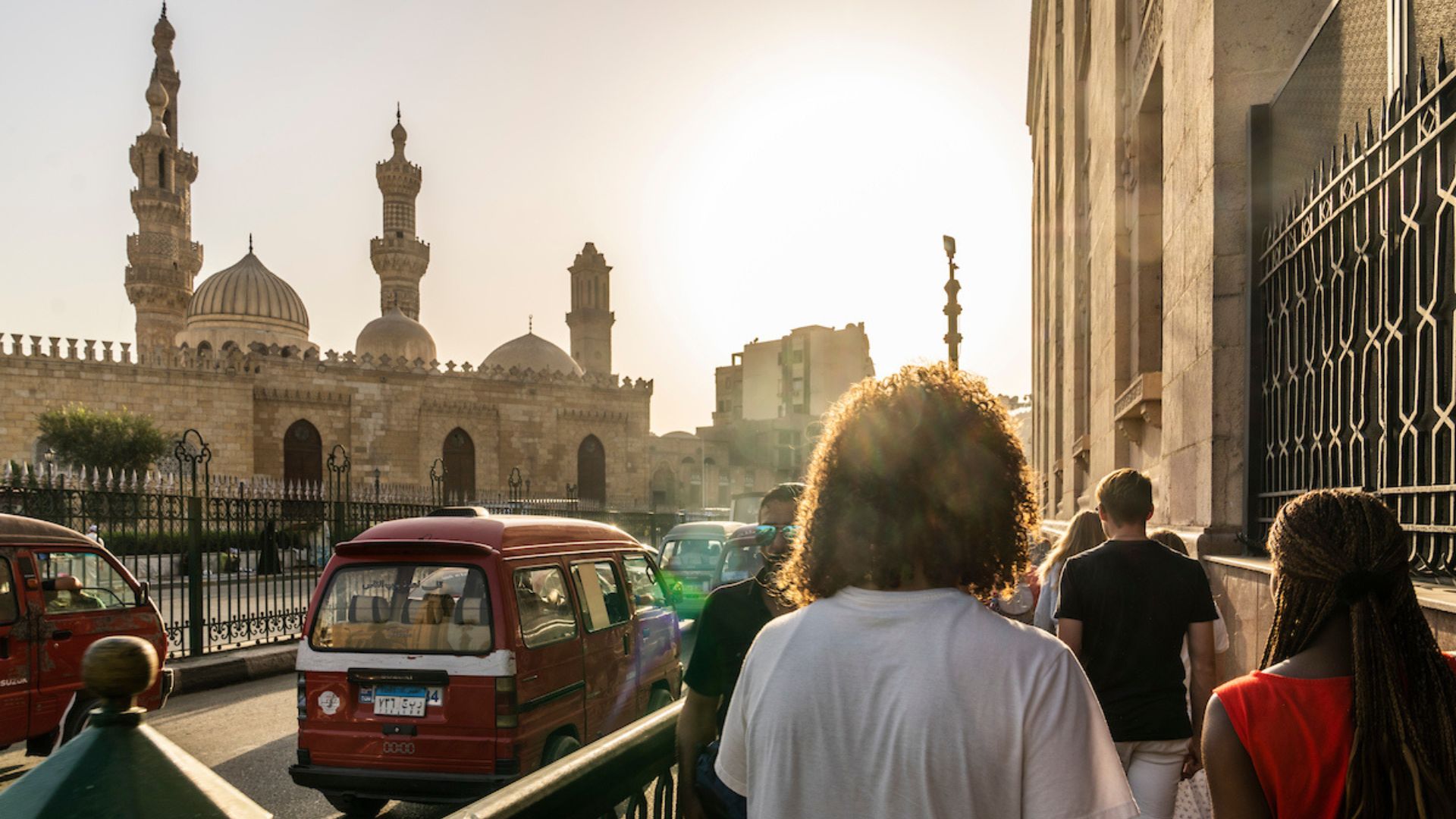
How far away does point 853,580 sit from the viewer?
1580 mm

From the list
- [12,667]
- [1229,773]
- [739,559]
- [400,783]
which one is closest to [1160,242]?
[739,559]

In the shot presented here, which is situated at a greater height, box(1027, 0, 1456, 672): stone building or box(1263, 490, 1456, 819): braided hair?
box(1027, 0, 1456, 672): stone building

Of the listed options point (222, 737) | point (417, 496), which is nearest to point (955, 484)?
point (222, 737)

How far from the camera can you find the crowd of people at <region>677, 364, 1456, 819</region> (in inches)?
54.2

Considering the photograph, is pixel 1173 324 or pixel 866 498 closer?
pixel 866 498

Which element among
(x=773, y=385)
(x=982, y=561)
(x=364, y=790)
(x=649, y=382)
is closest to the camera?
(x=982, y=561)

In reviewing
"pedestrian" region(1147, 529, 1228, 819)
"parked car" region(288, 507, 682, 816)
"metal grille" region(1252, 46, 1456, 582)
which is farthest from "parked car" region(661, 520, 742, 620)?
"pedestrian" region(1147, 529, 1228, 819)

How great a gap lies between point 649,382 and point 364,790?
45.0 meters

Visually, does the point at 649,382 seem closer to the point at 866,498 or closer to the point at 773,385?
the point at 773,385

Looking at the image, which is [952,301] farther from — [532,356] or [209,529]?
[532,356]

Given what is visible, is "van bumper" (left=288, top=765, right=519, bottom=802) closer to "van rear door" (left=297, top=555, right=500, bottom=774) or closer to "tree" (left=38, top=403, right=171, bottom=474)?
"van rear door" (left=297, top=555, right=500, bottom=774)

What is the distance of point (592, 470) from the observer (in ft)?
157

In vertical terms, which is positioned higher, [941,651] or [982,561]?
[982,561]

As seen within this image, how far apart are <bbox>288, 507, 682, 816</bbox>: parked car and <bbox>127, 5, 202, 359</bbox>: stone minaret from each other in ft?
140
